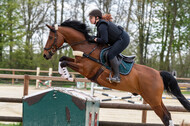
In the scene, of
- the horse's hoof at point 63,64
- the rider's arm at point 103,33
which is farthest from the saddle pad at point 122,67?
the horse's hoof at point 63,64

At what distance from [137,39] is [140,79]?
17.8 metres

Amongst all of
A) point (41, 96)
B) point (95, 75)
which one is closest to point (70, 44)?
point (95, 75)

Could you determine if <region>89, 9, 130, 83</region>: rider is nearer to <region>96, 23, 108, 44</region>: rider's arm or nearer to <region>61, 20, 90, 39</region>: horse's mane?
<region>96, 23, 108, 44</region>: rider's arm

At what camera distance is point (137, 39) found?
21.2 m

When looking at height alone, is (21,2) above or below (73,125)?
above

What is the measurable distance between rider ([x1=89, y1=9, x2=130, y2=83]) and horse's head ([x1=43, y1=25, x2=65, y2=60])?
1.70 feet

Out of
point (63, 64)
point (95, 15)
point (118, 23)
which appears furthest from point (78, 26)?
point (118, 23)

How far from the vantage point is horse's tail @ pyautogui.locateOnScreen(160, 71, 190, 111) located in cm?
391

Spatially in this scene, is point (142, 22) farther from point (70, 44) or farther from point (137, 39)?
point (70, 44)

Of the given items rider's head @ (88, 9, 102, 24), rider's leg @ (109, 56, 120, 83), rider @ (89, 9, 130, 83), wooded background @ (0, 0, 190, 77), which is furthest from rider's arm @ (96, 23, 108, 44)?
wooded background @ (0, 0, 190, 77)

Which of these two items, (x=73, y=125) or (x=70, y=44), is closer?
(x=73, y=125)

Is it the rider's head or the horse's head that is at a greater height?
the rider's head

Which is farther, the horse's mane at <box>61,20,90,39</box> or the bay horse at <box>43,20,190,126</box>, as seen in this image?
the horse's mane at <box>61,20,90,39</box>

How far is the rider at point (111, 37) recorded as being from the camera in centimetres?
363
